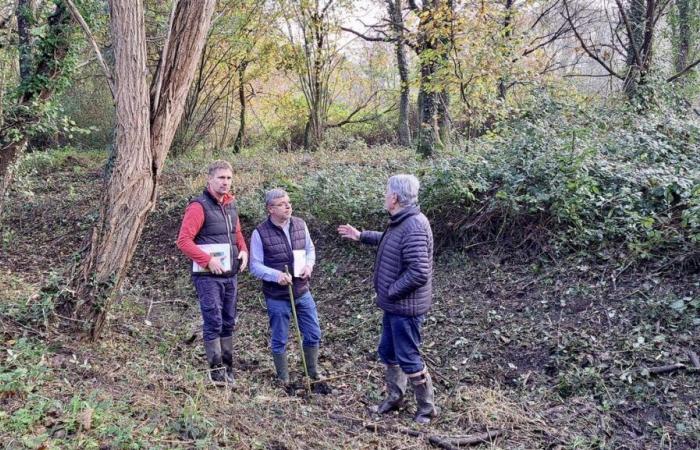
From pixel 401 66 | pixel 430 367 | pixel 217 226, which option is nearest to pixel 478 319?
pixel 430 367

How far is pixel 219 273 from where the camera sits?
4.75 metres

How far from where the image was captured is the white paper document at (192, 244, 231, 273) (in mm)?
4777

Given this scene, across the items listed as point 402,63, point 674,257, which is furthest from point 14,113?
point 402,63

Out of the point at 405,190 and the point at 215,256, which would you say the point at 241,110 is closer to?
the point at 215,256

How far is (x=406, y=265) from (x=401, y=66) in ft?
46.1

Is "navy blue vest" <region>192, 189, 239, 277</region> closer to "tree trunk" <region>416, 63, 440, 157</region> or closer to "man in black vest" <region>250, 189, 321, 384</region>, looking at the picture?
"man in black vest" <region>250, 189, 321, 384</region>

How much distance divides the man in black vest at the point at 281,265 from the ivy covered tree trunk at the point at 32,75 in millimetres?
5140

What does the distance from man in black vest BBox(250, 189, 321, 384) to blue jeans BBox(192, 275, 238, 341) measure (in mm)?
352

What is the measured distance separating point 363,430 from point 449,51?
7432 mm

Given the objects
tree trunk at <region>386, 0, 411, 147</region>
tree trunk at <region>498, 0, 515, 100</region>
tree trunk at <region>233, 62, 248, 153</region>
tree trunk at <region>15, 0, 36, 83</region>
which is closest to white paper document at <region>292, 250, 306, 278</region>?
tree trunk at <region>15, 0, 36, 83</region>

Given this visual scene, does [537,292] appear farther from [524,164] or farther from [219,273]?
[219,273]

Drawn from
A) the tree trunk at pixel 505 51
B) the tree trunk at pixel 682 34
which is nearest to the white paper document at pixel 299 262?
the tree trunk at pixel 505 51

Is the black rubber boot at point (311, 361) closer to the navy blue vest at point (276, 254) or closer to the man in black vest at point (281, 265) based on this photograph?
the man in black vest at point (281, 265)

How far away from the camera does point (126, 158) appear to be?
4902 millimetres
